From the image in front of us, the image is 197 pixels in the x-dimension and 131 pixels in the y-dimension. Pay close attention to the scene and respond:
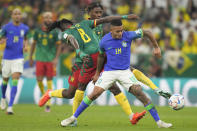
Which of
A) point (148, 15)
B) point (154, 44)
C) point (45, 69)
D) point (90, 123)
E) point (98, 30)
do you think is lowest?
point (90, 123)

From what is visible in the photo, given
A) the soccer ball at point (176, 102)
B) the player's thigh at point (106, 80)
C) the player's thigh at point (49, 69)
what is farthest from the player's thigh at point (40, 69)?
the soccer ball at point (176, 102)

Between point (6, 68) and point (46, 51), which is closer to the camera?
point (6, 68)

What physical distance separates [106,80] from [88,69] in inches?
31.2

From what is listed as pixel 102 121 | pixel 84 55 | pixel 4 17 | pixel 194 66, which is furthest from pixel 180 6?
pixel 84 55

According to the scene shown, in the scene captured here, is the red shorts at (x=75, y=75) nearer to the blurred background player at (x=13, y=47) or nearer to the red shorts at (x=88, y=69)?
the red shorts at (x=88, y=69)

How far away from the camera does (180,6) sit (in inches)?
922

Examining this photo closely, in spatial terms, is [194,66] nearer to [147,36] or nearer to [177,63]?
[177,63]

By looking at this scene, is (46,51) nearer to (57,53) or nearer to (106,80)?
(57,53)

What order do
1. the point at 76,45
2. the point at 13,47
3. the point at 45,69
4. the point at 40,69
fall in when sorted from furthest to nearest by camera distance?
the point at 45,69 → the point at 40,69 → the point at 13,47 → the point at 76,45

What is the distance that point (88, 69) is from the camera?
34.6ft

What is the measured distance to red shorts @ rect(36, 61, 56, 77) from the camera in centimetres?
1486

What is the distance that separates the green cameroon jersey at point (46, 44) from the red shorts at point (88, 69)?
14.1ft

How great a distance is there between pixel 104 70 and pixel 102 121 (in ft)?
6.44

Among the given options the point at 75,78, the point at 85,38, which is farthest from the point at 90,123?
the point at 85,38
